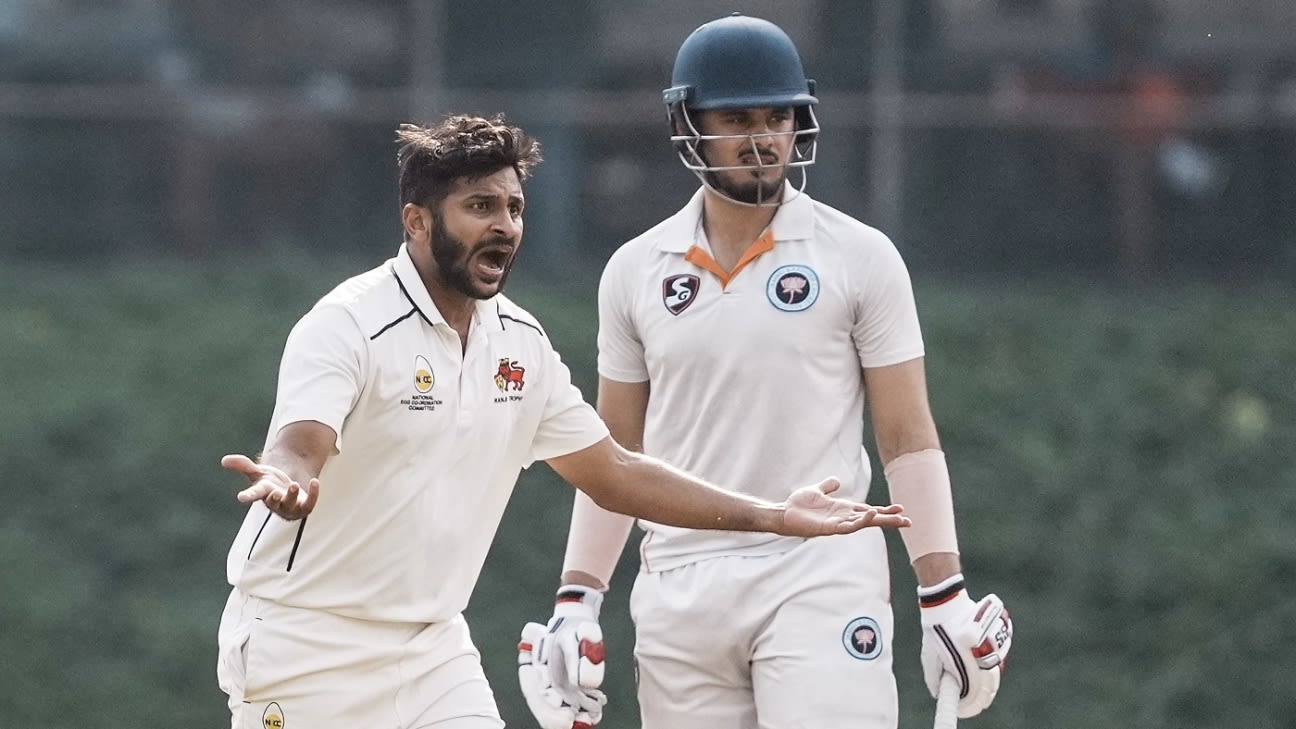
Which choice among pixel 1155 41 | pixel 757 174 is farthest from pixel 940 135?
pixel 757 174

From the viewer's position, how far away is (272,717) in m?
4.46

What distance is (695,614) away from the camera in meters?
4.97

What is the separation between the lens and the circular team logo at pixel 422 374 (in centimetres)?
445

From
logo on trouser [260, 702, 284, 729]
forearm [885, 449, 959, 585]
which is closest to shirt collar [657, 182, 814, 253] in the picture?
forearm [885, 449, 959, 585]

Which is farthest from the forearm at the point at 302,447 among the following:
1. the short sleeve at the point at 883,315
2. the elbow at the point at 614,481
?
the short sleeve at the point at 883,315

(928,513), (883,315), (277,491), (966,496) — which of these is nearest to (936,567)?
(928,513)

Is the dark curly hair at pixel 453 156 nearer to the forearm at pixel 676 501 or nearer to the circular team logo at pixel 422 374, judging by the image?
the circular team logo at pixel 422 374

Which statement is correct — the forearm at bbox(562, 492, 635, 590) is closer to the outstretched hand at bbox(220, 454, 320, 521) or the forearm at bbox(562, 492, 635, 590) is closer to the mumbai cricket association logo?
the mumbai cricket association logo

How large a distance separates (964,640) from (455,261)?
4.68 ft

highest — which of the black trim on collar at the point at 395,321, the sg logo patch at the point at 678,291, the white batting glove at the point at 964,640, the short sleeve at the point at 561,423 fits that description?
the black trim on collar at the point at 395,321

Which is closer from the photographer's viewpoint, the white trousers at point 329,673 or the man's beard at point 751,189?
the white trousers at point 329,673

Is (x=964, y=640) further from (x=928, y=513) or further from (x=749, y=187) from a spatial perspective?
(x=749, y=187)

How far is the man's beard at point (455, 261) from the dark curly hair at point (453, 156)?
0.25ft

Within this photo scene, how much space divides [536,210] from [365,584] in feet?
23.3
